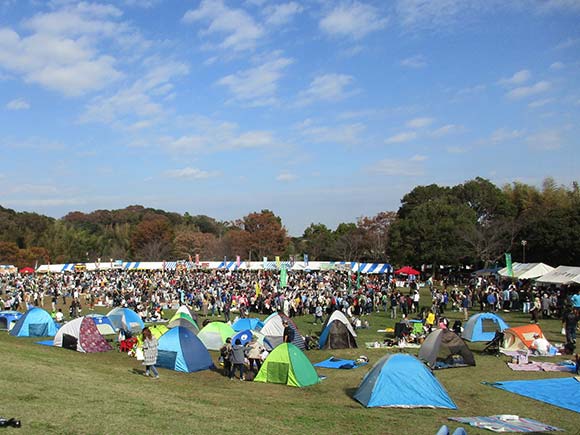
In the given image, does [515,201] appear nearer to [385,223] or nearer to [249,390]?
[385,223]

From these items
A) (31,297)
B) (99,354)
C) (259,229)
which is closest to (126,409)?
(99,354)

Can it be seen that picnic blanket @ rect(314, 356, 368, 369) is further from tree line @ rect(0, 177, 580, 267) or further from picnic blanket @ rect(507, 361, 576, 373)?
tree line @ rect(0, 177, 580, 267)

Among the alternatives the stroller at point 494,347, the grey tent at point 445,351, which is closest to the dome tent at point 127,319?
the grey tent at point 445,351

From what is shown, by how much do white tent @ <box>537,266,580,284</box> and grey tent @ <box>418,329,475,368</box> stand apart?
14110 mm

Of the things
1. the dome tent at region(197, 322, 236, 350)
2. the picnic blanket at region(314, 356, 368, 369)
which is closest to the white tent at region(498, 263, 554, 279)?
the picnic blanket at region(314, 356, 368, 369)

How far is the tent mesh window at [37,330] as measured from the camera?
19.3 metres

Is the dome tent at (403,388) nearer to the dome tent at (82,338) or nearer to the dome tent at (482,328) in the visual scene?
the dome tent at (482,328)

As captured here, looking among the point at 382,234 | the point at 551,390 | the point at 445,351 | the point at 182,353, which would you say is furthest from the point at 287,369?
the point at 382,234

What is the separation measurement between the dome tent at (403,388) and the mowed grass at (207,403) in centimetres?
24

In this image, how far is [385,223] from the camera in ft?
250

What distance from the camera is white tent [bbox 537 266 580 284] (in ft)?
84.3

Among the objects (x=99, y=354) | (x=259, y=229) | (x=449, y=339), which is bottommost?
(x=99, y=354)

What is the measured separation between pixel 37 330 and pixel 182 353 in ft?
27.8

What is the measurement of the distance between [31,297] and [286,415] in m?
29.2
